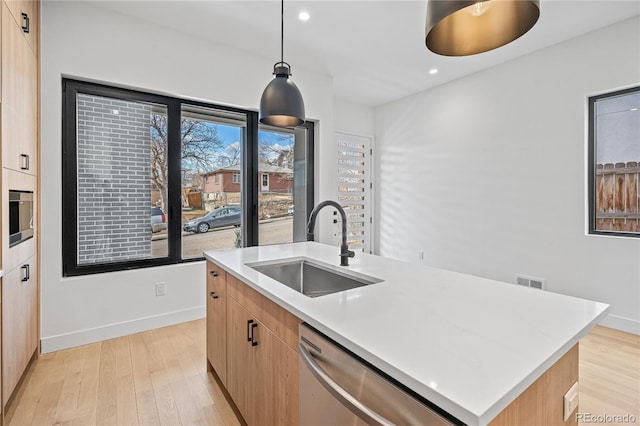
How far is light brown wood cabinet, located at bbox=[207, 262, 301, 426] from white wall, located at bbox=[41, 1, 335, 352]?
158 centimetres

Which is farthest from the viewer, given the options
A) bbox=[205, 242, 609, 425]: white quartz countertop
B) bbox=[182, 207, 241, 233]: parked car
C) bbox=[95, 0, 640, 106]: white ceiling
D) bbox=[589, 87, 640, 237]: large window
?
bbox=[182, 207, 241, 233]: parked car

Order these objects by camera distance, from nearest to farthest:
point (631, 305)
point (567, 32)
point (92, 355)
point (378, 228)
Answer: point (92, 355) → point (631, 305) → point (567, 32) → point (378, 228)

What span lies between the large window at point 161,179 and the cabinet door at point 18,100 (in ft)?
1.11

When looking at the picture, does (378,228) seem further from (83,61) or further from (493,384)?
(493,384)

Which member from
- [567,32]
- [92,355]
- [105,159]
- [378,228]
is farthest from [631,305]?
[105,159]

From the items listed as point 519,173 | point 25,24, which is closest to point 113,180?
point 25,24

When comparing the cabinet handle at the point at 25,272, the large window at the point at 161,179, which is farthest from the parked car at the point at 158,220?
the cabinet handle at the point at 25,272

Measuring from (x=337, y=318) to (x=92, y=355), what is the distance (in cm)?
Result: 254

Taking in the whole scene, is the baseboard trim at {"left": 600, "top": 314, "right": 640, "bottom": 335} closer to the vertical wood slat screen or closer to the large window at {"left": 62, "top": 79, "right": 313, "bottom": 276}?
the vertical wood slat screen

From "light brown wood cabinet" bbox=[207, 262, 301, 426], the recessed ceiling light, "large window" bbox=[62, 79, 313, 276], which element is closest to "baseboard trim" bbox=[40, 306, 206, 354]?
"large window" bbox=[62, 79, 313, 276]

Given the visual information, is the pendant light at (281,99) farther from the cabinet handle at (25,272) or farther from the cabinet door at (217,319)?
the cabinet handle at (25,272)

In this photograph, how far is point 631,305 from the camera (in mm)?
2932

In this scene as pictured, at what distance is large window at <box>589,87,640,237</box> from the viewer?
3000 mm

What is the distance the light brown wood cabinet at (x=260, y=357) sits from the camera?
1216mm
